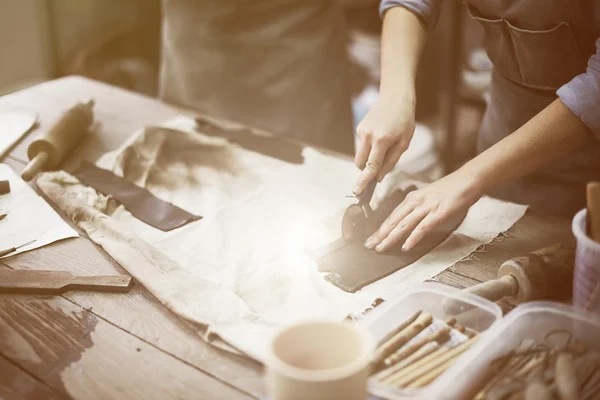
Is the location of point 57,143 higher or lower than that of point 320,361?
lower

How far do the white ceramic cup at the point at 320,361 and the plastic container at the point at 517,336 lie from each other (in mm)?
136

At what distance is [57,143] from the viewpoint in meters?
1.54

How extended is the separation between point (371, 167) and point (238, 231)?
29 cm

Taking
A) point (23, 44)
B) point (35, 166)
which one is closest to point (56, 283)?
point (35, 166)

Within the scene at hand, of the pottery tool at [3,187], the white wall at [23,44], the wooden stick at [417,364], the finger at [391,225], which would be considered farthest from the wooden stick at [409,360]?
the white wall at [23,44]

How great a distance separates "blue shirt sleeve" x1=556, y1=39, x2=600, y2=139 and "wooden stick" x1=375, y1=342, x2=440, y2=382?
0.47 metres

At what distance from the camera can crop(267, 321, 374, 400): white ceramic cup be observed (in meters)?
0.66

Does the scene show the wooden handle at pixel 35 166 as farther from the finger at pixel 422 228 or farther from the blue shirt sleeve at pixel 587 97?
the blue shirt sleeve at pixel 587 97

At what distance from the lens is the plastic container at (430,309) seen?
35.2 inches

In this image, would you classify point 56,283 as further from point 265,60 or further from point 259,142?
point 265,60

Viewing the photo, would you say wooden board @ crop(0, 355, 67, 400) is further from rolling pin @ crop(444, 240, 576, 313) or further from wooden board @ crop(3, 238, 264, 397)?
rolling pin @ crop(444, 240, 576, 313)

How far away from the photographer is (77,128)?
164 cm

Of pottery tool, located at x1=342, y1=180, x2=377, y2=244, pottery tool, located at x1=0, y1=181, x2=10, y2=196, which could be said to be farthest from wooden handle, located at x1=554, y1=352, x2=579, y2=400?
pottery tool, located at x1=0, y1=181, x2=10, y2=196

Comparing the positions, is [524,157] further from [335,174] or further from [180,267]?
[180,267]
